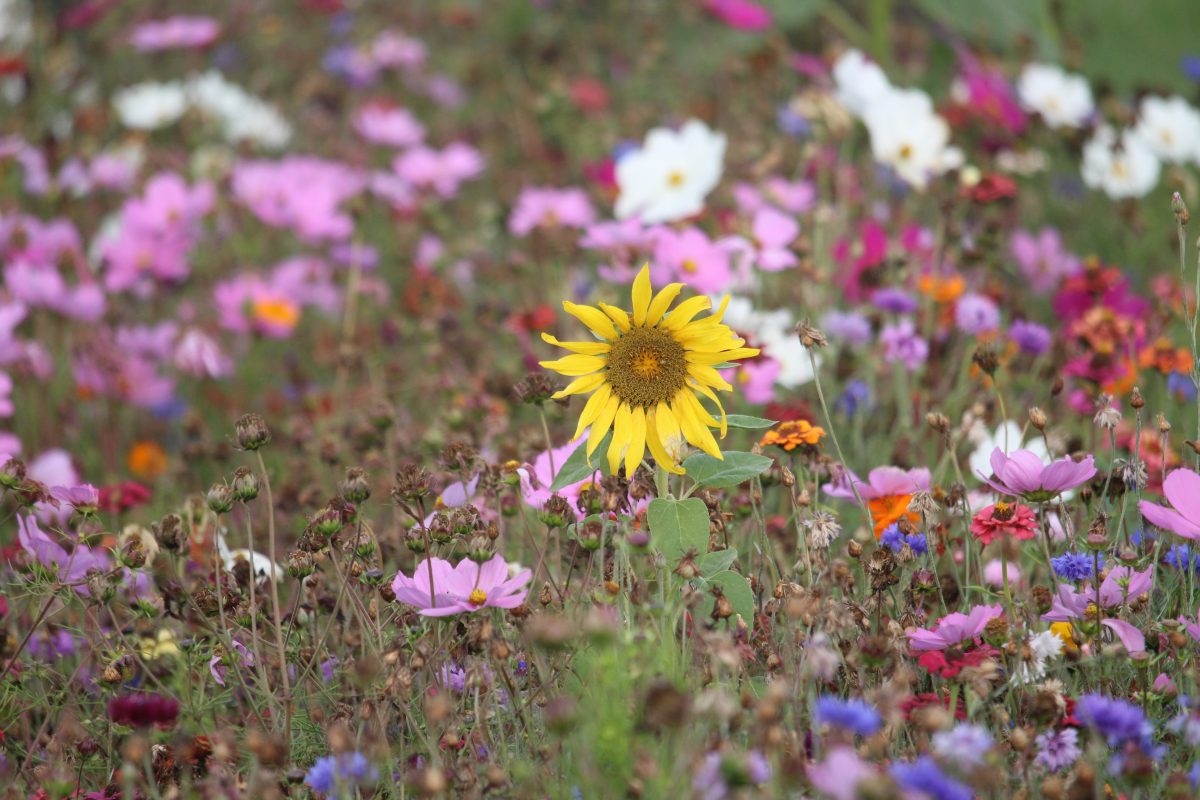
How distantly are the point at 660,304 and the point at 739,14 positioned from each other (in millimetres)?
1901

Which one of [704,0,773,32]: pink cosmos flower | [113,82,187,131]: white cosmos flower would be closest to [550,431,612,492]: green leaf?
[704,0,773,32]: pink cosmos flower

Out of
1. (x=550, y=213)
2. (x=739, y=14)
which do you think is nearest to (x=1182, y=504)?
(x=550, y=213)

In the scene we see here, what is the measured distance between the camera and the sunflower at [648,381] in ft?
3.84

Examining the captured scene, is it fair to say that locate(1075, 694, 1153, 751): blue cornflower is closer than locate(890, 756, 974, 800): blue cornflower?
No

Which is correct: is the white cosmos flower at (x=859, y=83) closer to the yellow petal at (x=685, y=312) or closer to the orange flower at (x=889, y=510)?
the orange flower at (x=889, y=510)

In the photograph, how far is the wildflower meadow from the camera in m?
1.09

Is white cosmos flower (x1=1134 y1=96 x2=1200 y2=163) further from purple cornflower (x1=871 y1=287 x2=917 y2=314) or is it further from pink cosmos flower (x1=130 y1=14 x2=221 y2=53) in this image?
pink cosmos flower (x1=130 y1=14 x2=221 y2=53)

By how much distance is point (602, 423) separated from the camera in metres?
1.18

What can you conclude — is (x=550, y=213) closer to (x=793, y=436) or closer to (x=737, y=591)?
(x=793, y=436)

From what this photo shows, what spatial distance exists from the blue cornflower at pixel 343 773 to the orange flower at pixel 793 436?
53cm

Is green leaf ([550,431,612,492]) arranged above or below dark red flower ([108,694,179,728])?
above

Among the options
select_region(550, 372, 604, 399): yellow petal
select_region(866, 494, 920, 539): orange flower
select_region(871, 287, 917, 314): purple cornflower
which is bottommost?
select_region(866, 494, 920, 539): orange flower

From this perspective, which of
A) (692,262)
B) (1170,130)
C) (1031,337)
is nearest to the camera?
(1031,337)

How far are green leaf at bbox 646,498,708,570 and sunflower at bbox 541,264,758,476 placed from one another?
0.04 m
